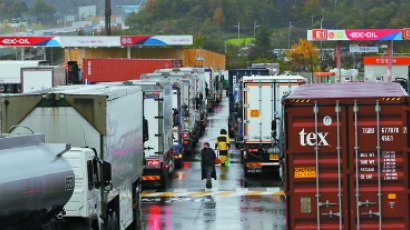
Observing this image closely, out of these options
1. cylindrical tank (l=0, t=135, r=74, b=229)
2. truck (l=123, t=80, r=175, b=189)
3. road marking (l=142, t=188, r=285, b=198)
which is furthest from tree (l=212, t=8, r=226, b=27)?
cylindrical tank (l=0, t=135, r=74, b=229)

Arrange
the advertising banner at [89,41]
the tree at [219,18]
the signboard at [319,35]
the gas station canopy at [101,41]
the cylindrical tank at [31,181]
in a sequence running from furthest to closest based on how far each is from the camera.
Result: the tree at [219,18] → the advertising banner at [89,41] → the gas station canopy at [101,41] → the signboard at [319,35] → the cylindrical tank at [31,181]

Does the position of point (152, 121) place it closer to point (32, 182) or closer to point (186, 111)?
point (186, 111)

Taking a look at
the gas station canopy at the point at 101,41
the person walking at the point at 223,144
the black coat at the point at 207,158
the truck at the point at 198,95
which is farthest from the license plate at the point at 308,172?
the gas station canopy at the point at 101,41

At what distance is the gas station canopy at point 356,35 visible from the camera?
57.9 metres

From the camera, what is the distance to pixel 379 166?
1204 cm

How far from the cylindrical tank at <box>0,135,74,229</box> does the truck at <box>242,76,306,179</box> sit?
14871 mm

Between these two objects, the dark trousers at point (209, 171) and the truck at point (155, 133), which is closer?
the truck at point (155, 133)

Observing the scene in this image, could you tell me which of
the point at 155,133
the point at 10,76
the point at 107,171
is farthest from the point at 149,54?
the point at 107,171

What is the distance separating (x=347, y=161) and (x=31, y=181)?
4.92 metres

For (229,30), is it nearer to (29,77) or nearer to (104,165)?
(29,77)

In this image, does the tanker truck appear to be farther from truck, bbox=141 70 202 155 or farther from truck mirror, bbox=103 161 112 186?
truck, bbox=141 70 202 155

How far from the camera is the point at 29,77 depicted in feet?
147

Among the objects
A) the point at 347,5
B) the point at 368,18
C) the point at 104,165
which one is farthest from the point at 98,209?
the point at 347,5

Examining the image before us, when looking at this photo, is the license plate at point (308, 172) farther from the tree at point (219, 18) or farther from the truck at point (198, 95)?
the tree at point (219, 18)
